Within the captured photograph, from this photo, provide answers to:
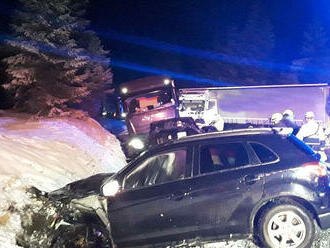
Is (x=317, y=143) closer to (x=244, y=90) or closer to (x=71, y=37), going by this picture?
(x=244, y=90)

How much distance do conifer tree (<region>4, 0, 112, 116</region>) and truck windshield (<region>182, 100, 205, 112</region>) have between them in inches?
168

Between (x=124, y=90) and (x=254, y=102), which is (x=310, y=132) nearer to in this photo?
(x=254, y=102)

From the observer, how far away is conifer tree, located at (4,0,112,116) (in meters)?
14.7

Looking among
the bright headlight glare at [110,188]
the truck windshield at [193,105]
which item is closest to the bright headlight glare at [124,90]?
the truck windshield at [193,105]

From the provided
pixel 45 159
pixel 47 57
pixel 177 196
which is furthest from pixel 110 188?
pixel 47 57

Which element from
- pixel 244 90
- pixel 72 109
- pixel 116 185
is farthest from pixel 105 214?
pixel 244 90

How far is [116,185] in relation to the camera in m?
6.08

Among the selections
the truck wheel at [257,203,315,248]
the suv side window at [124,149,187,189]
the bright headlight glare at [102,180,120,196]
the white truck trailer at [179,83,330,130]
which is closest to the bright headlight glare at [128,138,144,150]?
the white truck trailer at [179,83,330,130]

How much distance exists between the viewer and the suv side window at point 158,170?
607 centimetres

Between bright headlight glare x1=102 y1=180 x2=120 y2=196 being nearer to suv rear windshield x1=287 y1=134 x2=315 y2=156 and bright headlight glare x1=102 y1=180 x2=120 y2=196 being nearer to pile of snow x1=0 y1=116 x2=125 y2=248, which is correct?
Result: pile of snow x1=0 y1=116 x2=125 y2=248

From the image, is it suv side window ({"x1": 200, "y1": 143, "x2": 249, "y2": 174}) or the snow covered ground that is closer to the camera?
suv side window ({"x1": 200, "y1": 143, "x2": 249, "y2": 174})

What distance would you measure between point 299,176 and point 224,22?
1735 inches

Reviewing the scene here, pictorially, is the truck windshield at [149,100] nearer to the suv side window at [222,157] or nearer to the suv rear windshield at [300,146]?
the suv side window at [222,157]

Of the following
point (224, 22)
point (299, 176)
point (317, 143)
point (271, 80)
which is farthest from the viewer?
point (224, 22)
